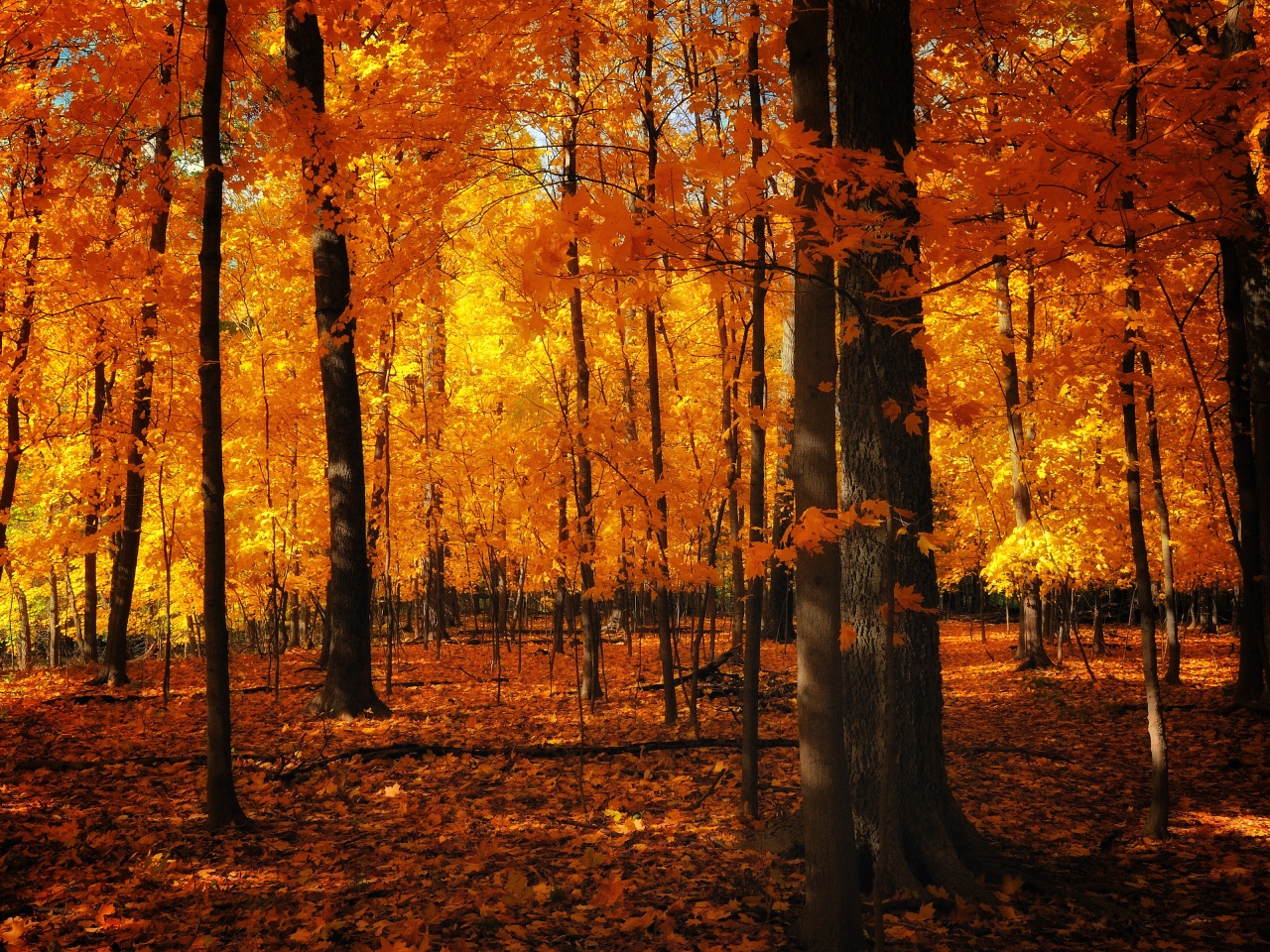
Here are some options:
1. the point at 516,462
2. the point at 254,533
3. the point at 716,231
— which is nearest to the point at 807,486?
the point at 716,231

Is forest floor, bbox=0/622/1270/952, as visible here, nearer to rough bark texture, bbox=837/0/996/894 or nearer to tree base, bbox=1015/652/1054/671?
rough bark texture, bbox=837/0/996/894

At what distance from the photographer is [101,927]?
338 centimetres

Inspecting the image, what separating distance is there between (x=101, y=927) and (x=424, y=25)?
6603 mm

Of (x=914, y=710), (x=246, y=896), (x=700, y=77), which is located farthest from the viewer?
(x=700, y=77)

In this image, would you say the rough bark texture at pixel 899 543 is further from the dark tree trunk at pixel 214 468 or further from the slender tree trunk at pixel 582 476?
the dark tree trunk at pixel 214 468

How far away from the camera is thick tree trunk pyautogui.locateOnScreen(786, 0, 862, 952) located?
10.5 ft

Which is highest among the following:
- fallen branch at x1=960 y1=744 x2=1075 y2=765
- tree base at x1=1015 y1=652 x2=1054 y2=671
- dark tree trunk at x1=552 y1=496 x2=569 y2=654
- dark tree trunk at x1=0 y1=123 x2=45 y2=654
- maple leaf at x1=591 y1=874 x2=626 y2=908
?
dark tree trunk at x1=0 y1=123 x2=45 y2=654

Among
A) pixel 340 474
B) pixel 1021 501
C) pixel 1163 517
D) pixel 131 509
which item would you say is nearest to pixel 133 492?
pixel 131 509

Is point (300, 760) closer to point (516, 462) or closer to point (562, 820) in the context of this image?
point (562, 820)

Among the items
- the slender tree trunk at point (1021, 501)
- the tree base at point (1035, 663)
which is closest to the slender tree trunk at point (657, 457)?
the slender tree trunk at point (1021, 501)

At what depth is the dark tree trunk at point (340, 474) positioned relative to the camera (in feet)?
27.2

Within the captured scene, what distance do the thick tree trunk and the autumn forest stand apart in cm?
2

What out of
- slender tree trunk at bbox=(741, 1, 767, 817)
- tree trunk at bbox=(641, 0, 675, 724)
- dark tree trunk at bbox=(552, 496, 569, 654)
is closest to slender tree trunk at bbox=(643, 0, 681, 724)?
tree trunk at bbox=(641, 0, 675, 724)

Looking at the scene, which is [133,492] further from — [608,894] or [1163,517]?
[1163,517]
